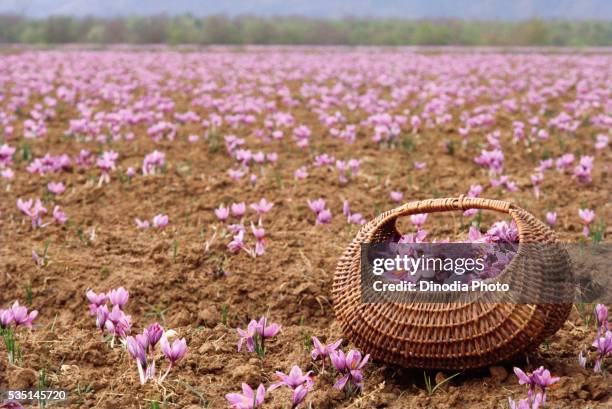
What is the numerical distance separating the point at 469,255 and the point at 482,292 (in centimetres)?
29

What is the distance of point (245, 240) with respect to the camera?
478 centimetres

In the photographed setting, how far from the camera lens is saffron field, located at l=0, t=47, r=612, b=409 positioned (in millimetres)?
2830

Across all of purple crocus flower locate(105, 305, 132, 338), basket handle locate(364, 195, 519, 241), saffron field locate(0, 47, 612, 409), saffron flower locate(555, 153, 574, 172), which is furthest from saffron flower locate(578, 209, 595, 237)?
purple crocus flower locate(105, 305, 132, 338)

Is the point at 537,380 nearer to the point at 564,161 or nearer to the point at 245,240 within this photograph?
the point at 245,240

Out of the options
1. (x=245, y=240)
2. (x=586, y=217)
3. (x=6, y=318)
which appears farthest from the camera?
(x=245, y=240)

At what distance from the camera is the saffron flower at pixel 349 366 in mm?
2738

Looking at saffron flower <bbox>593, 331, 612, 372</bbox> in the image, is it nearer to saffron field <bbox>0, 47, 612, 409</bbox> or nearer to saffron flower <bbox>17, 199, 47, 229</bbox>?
saffron field <bbox>0, 47, 612, 409</bbox>

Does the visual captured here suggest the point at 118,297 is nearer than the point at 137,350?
No

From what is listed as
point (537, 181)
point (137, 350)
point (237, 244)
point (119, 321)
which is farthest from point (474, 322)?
point (537, 181)

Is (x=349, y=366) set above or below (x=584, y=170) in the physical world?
below

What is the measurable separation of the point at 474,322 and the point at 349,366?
0.51 metres

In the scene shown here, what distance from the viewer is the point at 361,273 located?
295cm

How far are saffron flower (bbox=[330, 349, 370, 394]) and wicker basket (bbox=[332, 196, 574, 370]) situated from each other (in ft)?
0.44

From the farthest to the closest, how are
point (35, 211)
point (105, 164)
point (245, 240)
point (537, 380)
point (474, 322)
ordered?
point (105, 164), point (35, 211), point (245, 240), point (474, 322), point (537, 380)
